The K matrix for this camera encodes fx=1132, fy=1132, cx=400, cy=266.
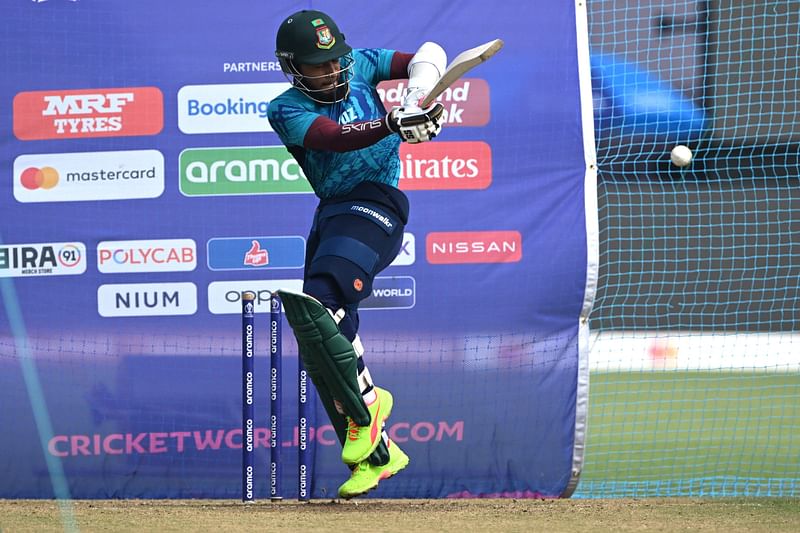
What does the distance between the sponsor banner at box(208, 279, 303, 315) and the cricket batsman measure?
55.8 inches

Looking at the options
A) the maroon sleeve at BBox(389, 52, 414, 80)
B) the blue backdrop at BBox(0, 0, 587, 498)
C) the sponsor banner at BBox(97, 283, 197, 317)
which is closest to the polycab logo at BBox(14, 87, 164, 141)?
the blue backdrop at BBox(0, 0, 587, 498)

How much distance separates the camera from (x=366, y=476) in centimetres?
474

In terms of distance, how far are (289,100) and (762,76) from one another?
13.1 feet

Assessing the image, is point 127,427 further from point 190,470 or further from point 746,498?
point 746,498

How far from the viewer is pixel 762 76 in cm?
742

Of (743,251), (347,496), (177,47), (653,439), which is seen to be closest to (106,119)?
(177,47)

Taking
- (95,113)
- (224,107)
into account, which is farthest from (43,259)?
(224,107)

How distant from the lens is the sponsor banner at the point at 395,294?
629cm

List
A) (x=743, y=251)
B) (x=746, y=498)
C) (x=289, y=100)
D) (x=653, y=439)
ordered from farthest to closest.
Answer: (x=743, y=251) → (x=653, y=439) → (x=746, y=498) → (x=289, y=100)

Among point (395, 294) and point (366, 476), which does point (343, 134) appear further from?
point (395, 294)

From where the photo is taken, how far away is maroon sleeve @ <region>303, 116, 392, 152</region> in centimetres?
422

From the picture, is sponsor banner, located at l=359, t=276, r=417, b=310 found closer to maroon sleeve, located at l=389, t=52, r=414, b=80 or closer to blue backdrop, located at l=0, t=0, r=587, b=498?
blue backdrop, located at l=0, t=0, r=587, b=498

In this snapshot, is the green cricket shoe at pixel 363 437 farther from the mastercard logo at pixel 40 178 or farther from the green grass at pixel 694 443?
the mastercard logo at pixel 40 178

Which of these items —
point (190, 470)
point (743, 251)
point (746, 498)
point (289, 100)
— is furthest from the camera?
point (743, 251)
